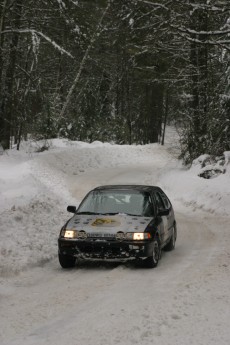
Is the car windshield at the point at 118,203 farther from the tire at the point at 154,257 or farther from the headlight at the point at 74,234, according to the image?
the headlight at the point at 74,234

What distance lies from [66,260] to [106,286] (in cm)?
171

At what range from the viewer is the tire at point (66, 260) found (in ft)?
30.9

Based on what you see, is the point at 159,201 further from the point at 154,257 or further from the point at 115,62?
the point at 115,62

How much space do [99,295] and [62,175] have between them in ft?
61.0

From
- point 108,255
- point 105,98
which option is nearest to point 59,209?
point 108,255

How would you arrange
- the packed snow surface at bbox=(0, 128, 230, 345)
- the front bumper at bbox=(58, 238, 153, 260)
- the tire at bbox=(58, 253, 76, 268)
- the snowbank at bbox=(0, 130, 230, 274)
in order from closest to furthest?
1. the packed snow surface at bbox=(0, 128, 230, 345)
2. the front bumper at bbox=(58, 238, 153, 260)
3. the tire at bbox=(58, 253, 76, 268)
4. the snowbank at bbox=(0, 130, 230, 274)

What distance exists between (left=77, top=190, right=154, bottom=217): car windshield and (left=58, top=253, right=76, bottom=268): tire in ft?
3.80

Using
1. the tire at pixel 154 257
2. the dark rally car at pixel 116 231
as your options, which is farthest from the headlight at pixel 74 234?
the tire at pixel 154 257

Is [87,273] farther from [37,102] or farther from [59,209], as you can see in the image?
[37,102]

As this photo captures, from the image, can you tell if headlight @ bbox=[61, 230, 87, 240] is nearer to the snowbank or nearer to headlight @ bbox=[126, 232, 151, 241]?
headlight @ bbox=[126, 232, 151, 241]

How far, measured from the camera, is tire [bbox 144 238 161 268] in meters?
9.30

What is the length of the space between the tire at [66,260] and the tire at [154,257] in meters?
1.39

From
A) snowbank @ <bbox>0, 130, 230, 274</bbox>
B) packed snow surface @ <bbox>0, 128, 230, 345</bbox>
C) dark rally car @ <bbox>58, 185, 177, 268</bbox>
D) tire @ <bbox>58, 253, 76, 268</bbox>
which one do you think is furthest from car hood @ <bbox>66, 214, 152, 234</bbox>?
snowbank @ <bbox>0, 130, 230, 274</bbox>

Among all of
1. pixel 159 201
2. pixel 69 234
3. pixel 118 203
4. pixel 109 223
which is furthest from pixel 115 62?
pixel 69 234
